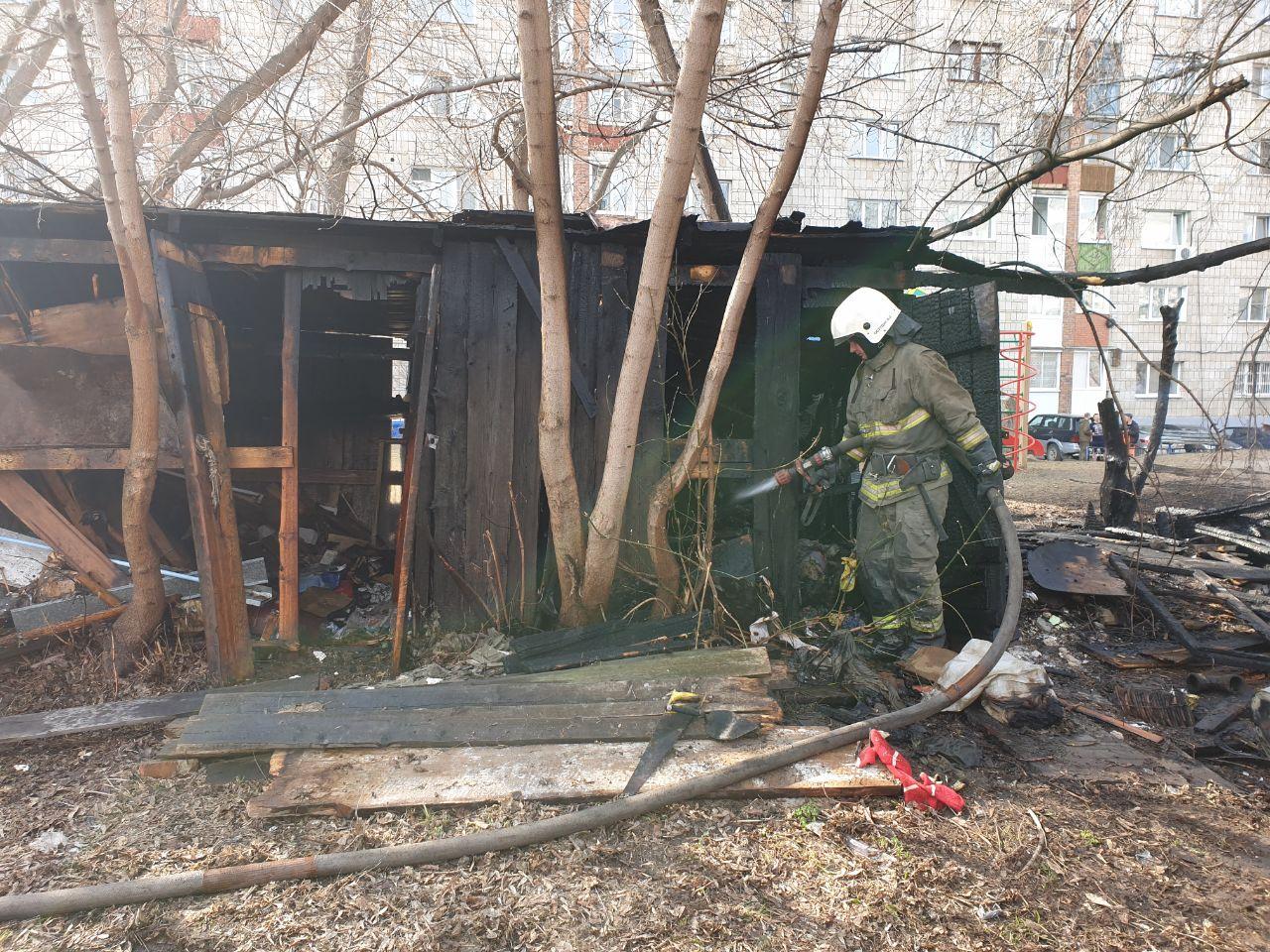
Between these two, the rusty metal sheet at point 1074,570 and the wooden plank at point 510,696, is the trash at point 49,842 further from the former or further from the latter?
the rusty metal sheet at point 1074,570

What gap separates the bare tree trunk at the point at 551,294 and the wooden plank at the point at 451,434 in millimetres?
974

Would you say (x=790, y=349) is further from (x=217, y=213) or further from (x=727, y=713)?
(x=217, y=213)

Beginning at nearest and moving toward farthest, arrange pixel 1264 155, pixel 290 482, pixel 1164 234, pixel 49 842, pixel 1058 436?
1. pixel 49 842
2. pixel 290 482
3. pixel 1264 155
4. pixel 1058 436
5. pixel 1164 234

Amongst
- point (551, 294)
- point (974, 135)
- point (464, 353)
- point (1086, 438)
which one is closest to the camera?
point (551, 294)

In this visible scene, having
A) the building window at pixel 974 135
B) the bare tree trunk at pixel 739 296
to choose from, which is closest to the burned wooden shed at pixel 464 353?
the bare tree trunk at pixel 739 296

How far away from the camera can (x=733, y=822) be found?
2766 millimetres

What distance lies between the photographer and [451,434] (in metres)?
5.16

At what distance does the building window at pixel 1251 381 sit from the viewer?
16.2ft

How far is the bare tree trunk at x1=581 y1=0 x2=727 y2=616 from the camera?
354cm

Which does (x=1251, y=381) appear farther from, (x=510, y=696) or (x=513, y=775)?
(x=513, y=775)

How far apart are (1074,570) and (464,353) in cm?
509

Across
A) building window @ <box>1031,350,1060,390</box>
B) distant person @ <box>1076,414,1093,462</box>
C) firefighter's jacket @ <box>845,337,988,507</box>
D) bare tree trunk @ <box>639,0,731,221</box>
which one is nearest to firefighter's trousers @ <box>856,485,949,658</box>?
firefighter's jacket @ <box>845,337,988,507</box>

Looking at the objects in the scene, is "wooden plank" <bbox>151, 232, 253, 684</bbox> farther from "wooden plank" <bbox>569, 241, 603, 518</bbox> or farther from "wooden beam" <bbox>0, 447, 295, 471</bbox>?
"wooden plank" <bbox>569, 241, 603, 518</bbox>

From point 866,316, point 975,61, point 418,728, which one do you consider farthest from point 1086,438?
point 418,728
